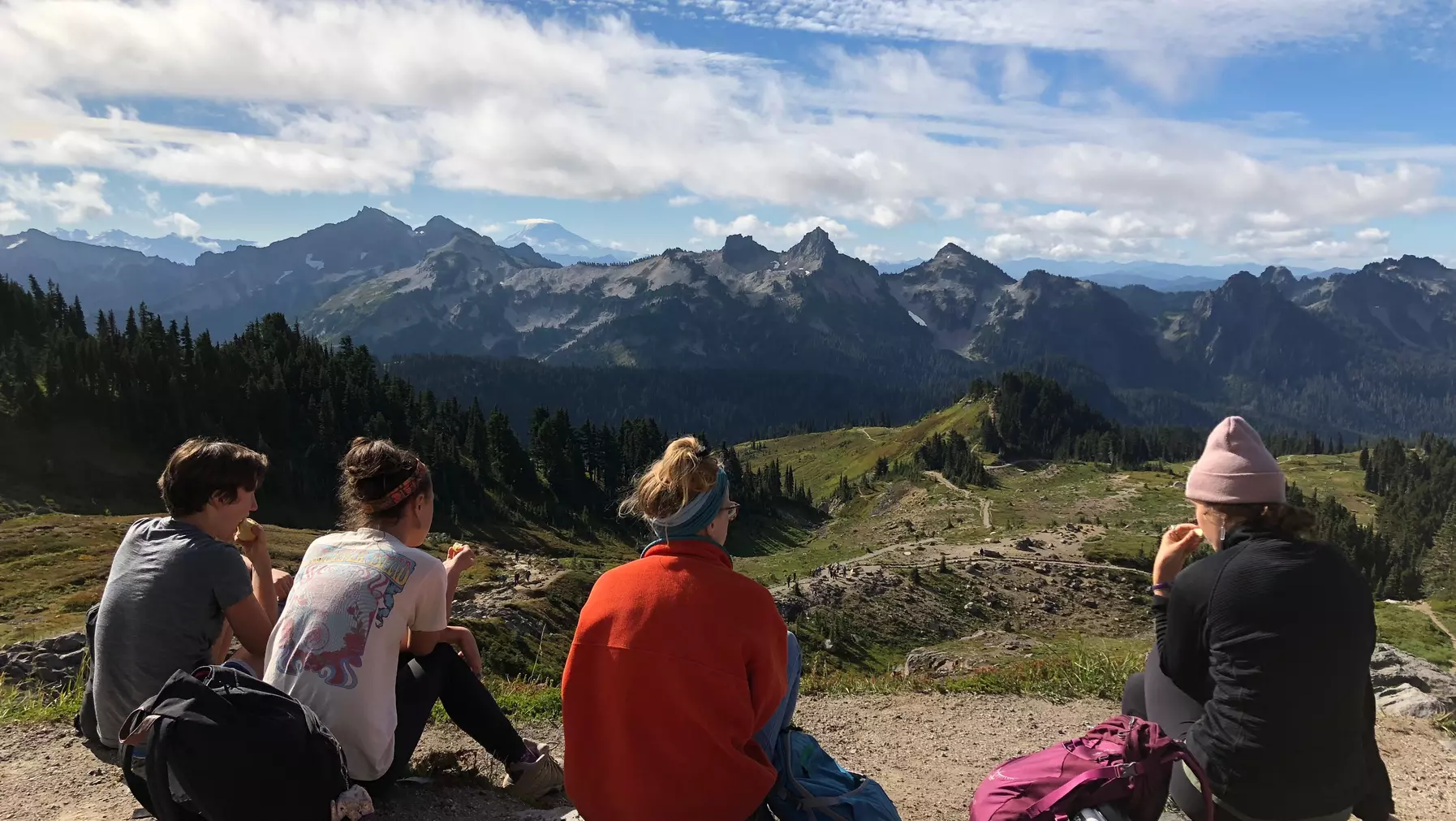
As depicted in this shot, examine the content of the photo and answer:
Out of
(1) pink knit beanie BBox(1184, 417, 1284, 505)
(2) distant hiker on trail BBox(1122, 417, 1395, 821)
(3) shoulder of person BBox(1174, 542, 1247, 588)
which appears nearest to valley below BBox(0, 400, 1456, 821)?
(2) distant hiker on trail BBox(1122, 417, 1395, 821)

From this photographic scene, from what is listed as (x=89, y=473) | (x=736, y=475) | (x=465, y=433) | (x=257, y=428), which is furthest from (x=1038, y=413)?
(x=89, y=473)

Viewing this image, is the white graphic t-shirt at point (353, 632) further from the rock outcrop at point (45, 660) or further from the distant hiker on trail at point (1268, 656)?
the rock outcrop at point (45, 660)

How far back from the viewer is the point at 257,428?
105 meters

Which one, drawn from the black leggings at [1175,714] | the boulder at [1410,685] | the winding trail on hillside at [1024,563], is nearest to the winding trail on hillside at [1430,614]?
the winding trail on hillside at [1024,563]

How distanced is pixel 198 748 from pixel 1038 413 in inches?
7111

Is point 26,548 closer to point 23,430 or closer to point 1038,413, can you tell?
point 23,430

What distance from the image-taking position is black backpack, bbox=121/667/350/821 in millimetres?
4691

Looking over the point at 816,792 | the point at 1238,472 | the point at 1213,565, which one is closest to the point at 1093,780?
the point at 1213,565

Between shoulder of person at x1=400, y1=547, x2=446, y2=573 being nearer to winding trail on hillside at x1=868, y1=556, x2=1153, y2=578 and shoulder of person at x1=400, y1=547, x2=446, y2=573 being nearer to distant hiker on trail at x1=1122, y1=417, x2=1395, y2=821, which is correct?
distant hiker on trail at x1=1122, y1=417, x2=1395, y2=821

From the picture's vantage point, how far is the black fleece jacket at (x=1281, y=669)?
522 centimetres

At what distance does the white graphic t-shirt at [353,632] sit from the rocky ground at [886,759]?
1.70 meters

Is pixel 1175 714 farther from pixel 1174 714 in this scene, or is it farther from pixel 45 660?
pixel 45 660

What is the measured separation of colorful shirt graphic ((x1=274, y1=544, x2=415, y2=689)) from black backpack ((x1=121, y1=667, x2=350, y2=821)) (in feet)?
1.40

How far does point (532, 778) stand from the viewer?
7.64 metres
